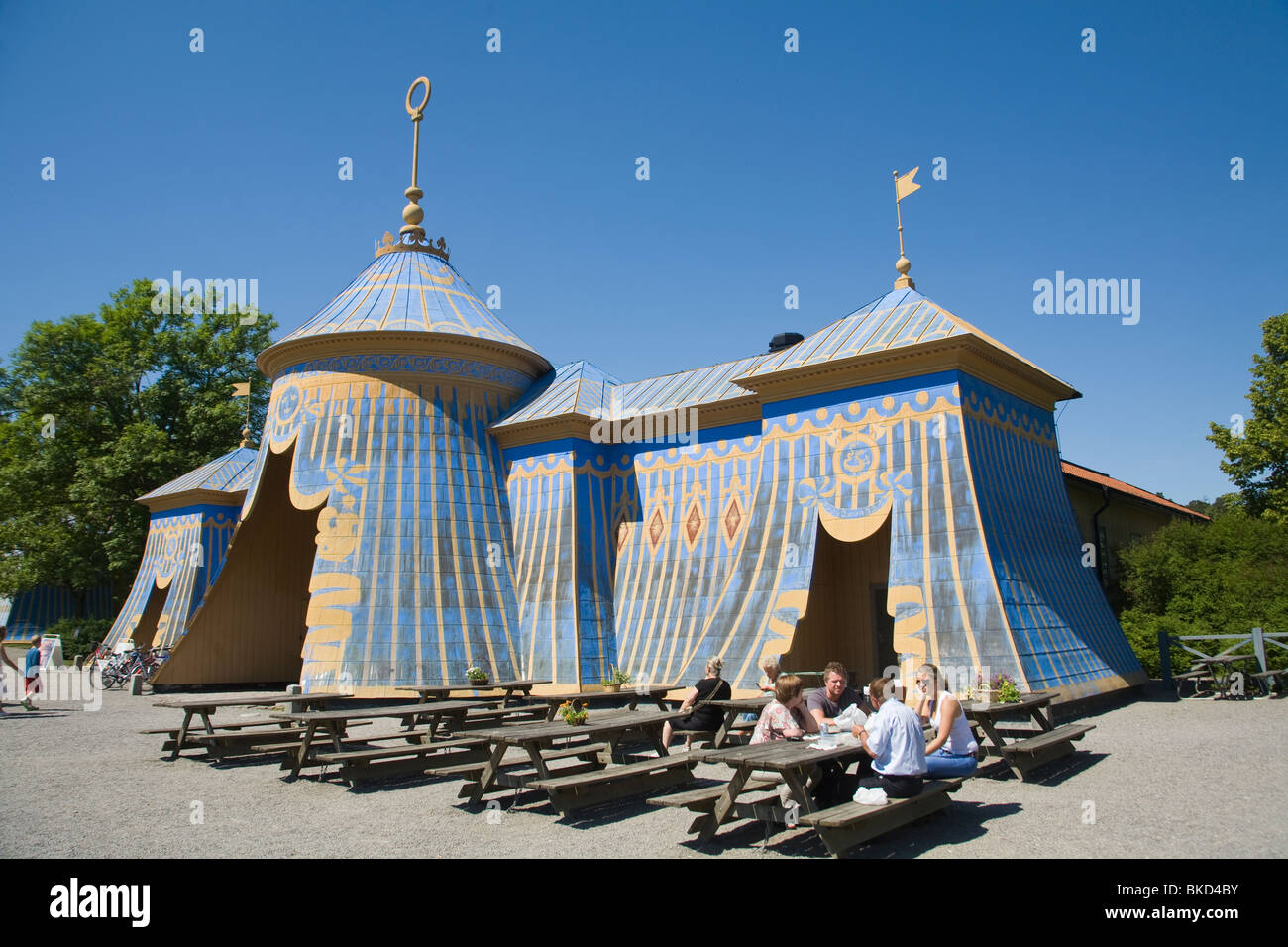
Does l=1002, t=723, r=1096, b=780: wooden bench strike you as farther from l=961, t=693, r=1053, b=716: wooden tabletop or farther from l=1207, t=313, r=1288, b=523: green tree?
l=1207, t=313, r=1288, b=523: green tree

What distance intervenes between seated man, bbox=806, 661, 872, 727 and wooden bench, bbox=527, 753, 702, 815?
126 cm

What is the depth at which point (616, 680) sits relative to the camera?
49.0ft

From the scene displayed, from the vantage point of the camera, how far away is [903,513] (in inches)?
496

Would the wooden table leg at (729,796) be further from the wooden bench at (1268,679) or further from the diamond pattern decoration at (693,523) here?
the wooden bench at (1268,679)

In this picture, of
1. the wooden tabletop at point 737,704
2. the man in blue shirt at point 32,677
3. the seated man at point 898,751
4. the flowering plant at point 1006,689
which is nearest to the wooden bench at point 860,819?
the seated man at point 898,751

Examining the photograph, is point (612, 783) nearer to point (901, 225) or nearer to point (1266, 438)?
point (901, 225)

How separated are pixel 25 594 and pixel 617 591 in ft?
88.5

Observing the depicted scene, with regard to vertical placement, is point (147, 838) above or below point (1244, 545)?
below

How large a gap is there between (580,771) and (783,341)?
11950mm

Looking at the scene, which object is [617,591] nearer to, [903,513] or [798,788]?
[903,513]

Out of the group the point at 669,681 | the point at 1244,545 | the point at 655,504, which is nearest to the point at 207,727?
the point at 669,681

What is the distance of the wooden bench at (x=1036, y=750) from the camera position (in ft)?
26.7

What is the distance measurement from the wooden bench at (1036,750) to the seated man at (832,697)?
1544 millimetres
